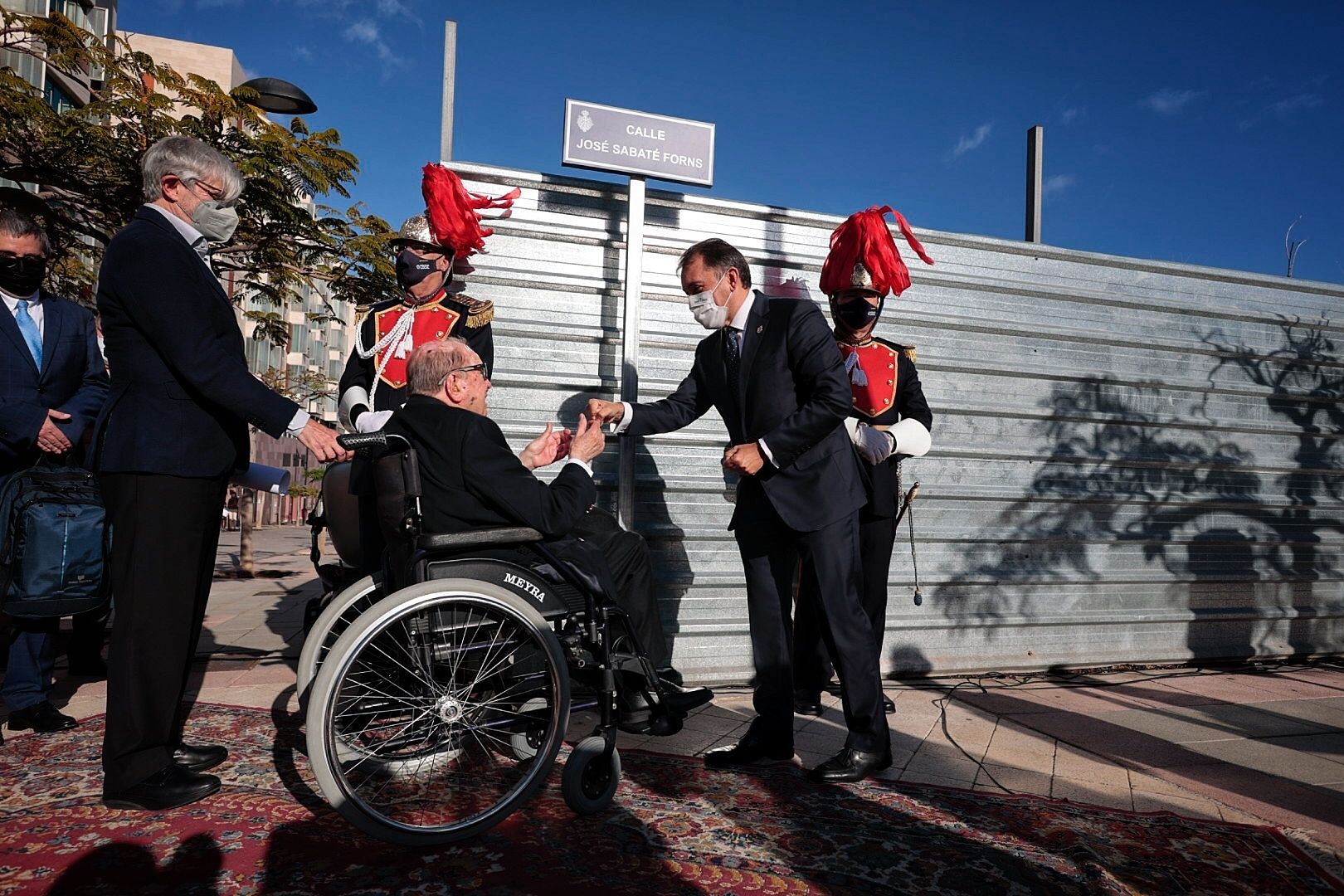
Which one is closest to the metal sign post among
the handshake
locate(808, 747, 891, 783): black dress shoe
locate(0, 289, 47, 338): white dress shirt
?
the handshake

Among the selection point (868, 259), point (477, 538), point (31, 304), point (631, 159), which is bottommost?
point (477, 538)

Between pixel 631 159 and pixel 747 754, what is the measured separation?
2778 mm

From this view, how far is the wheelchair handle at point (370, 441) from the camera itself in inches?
90.7

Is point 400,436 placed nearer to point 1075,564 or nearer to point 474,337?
point 474,337

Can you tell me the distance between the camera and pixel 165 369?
100 inches

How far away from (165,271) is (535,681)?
156 cm

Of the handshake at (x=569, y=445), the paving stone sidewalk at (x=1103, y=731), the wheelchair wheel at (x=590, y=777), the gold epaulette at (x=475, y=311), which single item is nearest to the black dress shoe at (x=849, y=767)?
the paving stone sidewalk at (x=1103, y=731)

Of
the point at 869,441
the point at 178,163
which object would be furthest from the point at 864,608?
the point at 178,163

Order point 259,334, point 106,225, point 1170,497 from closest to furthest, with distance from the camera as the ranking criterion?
point 1170,497
point 106,225
point 259,334

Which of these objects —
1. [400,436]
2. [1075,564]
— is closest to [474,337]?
[400,436]

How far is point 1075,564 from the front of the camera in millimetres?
5195

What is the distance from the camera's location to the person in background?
3.27 metres

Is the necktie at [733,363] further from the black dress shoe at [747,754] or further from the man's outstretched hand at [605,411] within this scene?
the black dress shoe at [747,754]

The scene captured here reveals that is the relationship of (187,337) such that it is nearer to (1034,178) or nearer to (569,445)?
(569,445)
